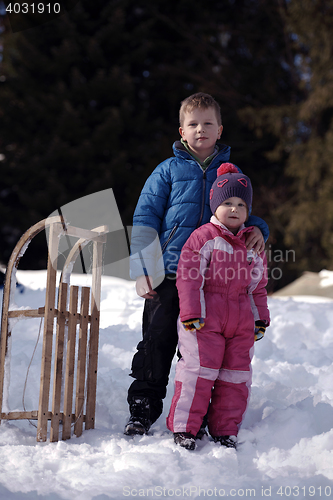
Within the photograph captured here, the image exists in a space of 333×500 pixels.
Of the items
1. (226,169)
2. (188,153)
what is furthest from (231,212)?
(188,153)

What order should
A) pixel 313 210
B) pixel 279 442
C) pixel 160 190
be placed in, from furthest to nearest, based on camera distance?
pixel 313 210 → pixel 160 190 → pixel 279 442

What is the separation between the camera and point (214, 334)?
232 cm

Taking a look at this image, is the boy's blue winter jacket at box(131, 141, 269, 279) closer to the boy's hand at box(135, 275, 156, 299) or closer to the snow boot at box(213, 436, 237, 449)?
the boy's hand at box(135, 275, 156, 299)

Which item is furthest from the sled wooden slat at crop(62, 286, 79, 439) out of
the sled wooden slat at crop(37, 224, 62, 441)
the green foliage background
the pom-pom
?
the green foliage background

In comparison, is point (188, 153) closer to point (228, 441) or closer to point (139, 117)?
point (228, 441)

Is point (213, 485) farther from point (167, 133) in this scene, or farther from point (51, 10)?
point (51, 10)

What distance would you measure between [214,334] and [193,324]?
0.13 metres

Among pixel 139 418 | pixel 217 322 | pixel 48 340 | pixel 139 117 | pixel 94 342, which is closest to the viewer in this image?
pixel 48 340

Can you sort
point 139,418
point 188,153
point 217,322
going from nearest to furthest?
point 217,322 < point 139,418 < point 188,153

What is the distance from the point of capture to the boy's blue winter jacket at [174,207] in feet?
8.41

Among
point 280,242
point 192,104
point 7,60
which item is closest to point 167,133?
point 280,242

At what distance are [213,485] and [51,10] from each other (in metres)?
12.3

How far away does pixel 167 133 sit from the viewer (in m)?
12.3

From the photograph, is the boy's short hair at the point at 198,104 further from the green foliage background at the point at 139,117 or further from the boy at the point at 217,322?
the green foliage background at the point at 139,117
